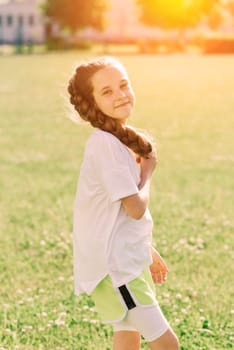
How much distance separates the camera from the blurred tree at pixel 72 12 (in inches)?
3893

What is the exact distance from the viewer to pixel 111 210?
388 centimetres

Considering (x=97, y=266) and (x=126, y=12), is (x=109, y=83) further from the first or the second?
(x=126, y=12)

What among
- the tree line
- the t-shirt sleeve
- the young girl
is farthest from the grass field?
the tree line

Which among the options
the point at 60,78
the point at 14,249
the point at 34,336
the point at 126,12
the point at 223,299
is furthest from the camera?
the point at 126,12

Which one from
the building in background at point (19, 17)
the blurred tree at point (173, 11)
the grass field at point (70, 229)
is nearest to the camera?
the grass field at point (70, 229)

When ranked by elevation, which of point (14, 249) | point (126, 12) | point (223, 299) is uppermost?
point (223, 299)

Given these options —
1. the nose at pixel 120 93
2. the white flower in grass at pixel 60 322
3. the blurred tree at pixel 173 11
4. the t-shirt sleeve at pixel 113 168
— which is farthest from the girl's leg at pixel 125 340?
the blurred tree at pixel 173 11

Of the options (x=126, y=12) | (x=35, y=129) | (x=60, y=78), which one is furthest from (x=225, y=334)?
(x=126, y=12)

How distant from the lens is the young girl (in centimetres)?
381

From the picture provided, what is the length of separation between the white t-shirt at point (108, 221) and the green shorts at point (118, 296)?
46 mm

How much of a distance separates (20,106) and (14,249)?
16874mm

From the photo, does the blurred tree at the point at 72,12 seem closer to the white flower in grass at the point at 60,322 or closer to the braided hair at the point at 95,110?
the white flower in grass at the point at 60,322

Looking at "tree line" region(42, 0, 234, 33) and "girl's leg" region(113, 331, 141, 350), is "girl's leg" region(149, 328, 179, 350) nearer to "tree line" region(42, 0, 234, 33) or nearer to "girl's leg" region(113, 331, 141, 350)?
"girl's leg" region(113, 331, 141, 350)

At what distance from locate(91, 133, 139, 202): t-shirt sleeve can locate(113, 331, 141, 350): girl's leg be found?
0.88 metres
